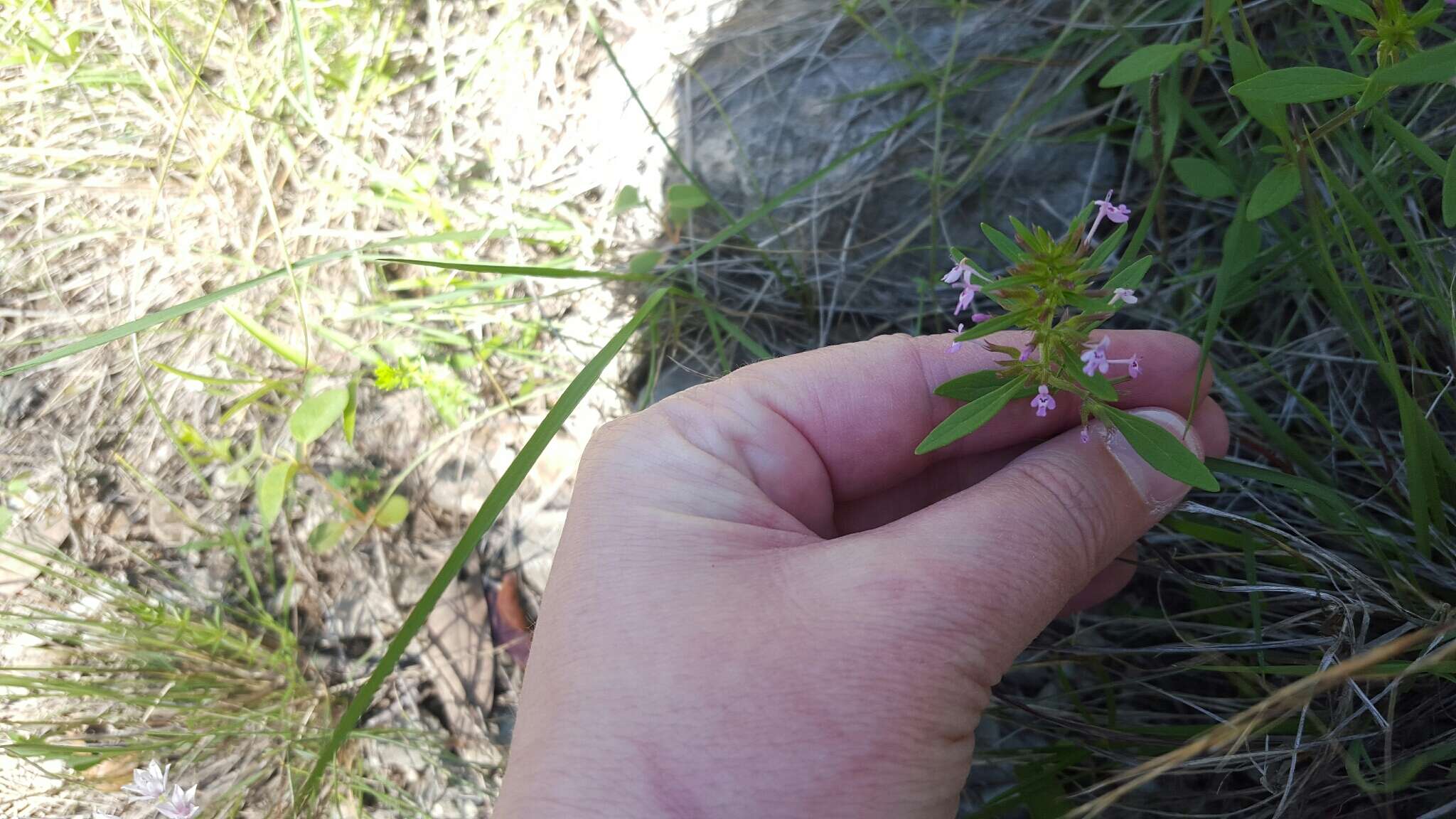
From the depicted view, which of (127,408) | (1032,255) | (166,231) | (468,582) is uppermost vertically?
(166,231)

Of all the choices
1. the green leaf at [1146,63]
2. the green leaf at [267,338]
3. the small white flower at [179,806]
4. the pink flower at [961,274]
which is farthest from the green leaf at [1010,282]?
the small white flower at [179,806]

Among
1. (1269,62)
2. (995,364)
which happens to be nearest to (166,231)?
(995,364)

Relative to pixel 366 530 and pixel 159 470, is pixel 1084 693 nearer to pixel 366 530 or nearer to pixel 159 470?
pixel 366 530

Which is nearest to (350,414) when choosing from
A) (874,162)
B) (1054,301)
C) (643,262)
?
(643,262)

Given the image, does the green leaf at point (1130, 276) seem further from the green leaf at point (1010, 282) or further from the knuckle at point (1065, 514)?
the knuckle at point (1065, 514)

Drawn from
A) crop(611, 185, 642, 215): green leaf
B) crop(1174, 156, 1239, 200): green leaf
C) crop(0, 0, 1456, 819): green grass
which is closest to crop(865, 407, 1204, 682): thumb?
crop(0, 0, 1456, 819): green grass

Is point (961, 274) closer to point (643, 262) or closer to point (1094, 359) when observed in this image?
point (1094, 359)
